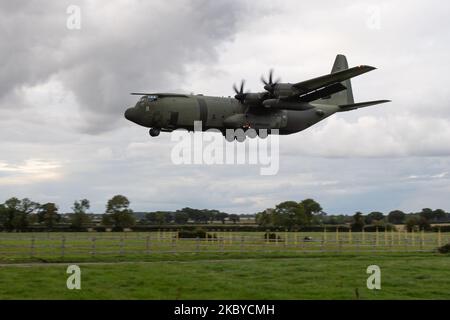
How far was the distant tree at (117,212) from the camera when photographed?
7194 centimetres

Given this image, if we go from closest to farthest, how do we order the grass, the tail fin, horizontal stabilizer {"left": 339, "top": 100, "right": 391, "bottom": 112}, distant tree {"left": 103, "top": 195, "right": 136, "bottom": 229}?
the grass, horizontal stabilizer {"left": 339, "top": 100, "right": 391, "bottom": 112}, the tail fin, distant tree {"left": 103, "top": 195, "right": 136, "bottom": 229}

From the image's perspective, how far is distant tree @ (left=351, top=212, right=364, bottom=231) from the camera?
3794 inches

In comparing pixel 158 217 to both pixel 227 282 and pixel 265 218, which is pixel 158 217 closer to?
pixel 265 218

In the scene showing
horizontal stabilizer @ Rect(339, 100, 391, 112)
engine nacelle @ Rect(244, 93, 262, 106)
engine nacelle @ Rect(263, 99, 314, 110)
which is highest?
horizontal stabilizer @ Rect(339, 100, 391, 112)

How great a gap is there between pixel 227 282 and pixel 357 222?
7899 centimetres

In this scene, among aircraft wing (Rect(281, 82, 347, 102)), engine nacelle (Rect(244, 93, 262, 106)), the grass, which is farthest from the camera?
engine nacelle (Rect(244, 93, 262, 106))

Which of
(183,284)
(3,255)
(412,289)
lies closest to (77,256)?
(3,255)

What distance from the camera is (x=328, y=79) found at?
3388 cm

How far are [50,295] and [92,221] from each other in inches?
2483

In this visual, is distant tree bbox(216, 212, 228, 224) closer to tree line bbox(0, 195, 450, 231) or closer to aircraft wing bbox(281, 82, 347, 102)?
tree line bbox(0, 195, 450, 231)

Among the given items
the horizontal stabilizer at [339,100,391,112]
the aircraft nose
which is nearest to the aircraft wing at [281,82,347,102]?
the horizontal stabilizer at [339,100,391,112]

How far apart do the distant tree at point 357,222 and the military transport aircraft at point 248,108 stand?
58.8m

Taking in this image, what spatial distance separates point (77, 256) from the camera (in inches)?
1485
